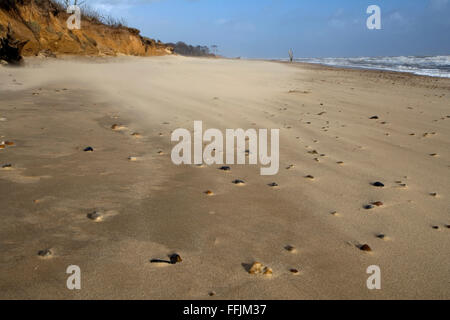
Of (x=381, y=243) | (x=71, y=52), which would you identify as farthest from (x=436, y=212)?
(x=71, y=52)

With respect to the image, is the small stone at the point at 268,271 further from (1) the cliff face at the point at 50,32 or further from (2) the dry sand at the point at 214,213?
(1) the cliff face at the point at 50,32

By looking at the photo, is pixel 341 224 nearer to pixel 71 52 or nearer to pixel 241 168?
pixel 241 168

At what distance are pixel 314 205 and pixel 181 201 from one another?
79 centimetres

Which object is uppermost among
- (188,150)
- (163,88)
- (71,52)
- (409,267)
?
(71,52)

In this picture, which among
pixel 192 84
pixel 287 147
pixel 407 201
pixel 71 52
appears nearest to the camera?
pixel 407 201

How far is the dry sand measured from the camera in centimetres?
130

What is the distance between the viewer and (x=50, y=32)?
36.2 ft

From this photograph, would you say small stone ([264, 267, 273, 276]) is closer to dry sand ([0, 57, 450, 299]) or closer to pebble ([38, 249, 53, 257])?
dry sand ([0, 57, 450, 299])

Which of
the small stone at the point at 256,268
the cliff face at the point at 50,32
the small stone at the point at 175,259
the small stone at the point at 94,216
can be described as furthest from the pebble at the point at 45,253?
the cliff face at the point at 50,32

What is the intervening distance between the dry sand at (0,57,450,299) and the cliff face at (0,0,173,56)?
297 inches

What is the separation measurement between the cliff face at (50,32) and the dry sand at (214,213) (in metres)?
7.53

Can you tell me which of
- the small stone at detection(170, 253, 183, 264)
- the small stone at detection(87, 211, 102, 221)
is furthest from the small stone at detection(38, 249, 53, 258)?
the small stone at detection(170, 253, 183, 264)

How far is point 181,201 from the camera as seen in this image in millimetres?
1966

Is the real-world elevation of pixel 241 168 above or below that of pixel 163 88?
below
